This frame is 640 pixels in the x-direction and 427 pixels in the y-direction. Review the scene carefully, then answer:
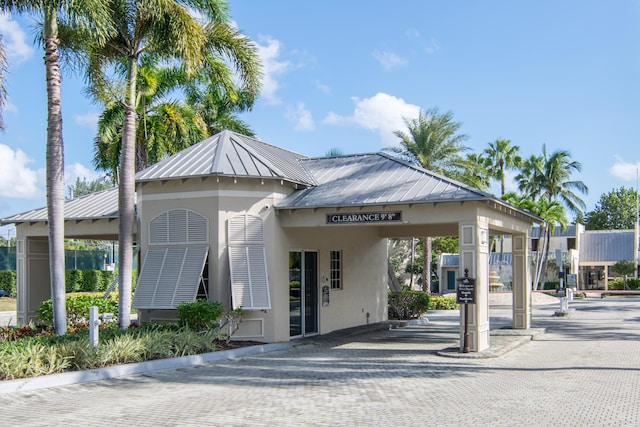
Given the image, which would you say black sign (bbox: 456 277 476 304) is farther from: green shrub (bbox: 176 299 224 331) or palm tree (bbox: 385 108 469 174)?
palm tree (bbox: 385 108 469 174)

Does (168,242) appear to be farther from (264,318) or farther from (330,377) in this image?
(330,377)

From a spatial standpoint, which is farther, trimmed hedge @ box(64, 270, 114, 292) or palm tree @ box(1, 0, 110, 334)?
trimmed hedge @ box(64, 270, 114, 292)

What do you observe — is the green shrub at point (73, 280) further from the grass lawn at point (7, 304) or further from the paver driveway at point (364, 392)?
the paver driveway at point (364, 392)

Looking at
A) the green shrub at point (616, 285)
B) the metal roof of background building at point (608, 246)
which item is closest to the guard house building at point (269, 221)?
the green shrub at point (616, 285)

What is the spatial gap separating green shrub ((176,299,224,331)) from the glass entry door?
2.88 meters

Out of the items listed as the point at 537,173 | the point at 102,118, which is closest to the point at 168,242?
the point at 102,118

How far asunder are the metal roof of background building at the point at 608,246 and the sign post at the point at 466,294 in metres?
49.0

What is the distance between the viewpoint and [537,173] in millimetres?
49562

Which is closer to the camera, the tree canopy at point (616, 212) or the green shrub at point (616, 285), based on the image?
the green shrub at point (616, 285)

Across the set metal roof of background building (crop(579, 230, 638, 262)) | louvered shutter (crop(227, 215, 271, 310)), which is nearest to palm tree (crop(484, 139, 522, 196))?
metal roof of background building (crop(579, 230, 638, 262))

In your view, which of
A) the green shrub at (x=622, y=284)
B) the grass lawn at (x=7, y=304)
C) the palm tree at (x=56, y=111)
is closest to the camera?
the palm tree at (x=56, y=111)

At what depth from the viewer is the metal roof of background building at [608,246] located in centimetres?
5772

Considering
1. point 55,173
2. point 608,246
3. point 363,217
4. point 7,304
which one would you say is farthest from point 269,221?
point 608,246

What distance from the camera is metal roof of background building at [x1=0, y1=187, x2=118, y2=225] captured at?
59.8 feet
